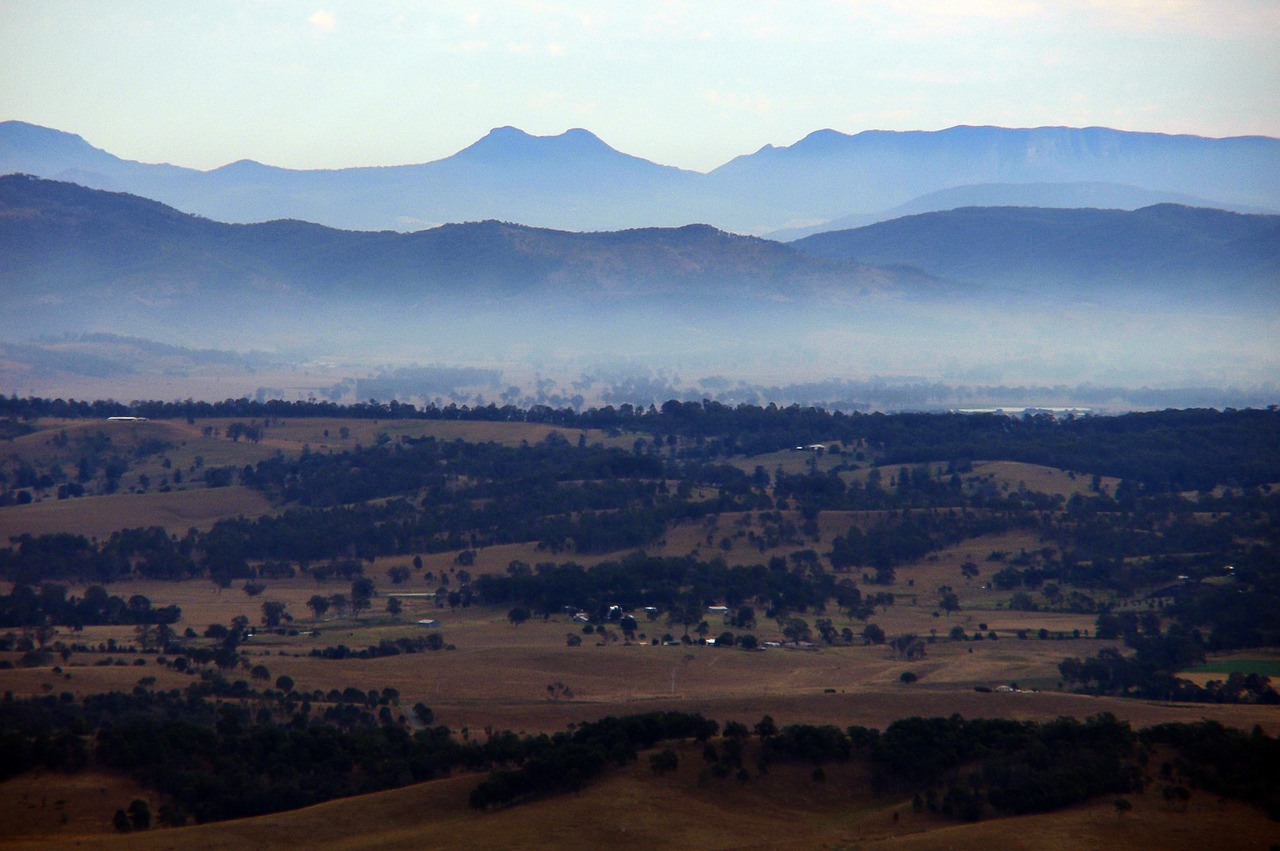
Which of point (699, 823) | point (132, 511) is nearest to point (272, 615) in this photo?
point (132, 511)

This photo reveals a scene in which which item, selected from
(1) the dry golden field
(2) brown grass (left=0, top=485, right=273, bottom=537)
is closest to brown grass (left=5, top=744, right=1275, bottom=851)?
(1) the dry golden field

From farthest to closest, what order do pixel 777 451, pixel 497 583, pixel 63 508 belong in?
pixel 777 451, pixel 63 508, pixel 497 583

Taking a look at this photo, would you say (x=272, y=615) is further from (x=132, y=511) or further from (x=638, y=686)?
(x=132, y=511)

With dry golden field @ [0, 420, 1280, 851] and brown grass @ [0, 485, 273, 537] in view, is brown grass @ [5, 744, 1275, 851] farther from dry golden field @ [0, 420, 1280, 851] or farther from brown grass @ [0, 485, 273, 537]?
brown grass @ [0, 485, 273, 537]

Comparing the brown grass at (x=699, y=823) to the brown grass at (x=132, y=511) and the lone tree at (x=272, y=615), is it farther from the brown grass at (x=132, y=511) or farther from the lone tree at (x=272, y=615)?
the brown grass at (x=132, y=511)

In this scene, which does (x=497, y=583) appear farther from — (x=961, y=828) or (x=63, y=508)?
(x=961, y=828)

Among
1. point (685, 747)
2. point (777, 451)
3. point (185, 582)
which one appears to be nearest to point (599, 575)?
point (185, 582)

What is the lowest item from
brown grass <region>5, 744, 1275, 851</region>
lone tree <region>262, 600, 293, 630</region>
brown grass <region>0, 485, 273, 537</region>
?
lone tree <region>262, 600, 293, 630</region>

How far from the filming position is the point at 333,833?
2688cm

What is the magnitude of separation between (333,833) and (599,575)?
35118 millimetres

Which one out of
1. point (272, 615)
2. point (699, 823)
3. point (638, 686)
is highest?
point (699, 823)

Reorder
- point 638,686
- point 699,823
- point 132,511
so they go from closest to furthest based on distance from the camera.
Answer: point 699,823 < point 638,686 < point 132,511

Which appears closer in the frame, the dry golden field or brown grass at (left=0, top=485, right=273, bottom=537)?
the dry golden field

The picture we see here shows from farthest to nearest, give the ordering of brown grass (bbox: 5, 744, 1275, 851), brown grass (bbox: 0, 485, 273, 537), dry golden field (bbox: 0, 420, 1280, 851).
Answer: brown grass (bbox: 0, 485, 273, 537), dry golden field (bbox: 0, 420, 1280, 851), brown grass (bbox: 5, 744, 1275, 851)
